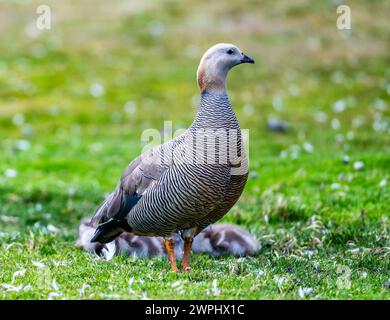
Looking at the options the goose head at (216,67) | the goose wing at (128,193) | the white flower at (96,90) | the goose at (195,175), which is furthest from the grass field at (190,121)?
the goose head at (216,67)

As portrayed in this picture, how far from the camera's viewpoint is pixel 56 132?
19312 millimetres

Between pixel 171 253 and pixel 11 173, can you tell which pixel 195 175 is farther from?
pixel 11 173

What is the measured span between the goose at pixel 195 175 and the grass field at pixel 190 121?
1.65 feet

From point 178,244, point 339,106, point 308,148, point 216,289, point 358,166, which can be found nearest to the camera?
point 216,289

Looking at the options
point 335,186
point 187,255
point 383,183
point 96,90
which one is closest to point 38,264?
point 187,255

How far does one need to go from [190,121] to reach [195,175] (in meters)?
11.8

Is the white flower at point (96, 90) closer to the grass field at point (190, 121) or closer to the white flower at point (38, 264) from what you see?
the grass field at point (190, 121)

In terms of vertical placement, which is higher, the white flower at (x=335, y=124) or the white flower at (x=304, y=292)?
the white flower at (x=335, y=124)

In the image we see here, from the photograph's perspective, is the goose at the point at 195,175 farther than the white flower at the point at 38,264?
No

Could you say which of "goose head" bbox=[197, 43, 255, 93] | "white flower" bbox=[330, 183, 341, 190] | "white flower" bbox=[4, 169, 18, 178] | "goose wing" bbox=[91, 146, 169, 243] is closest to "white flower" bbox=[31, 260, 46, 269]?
"goose wing" bbox=[91, 146, 169, 243]

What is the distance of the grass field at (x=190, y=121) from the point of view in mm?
7496

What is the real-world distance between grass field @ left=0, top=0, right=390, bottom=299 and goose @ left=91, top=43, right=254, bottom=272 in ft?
1.65

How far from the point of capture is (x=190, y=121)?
758 inches

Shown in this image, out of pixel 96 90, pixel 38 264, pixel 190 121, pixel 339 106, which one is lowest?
pixel 38 264
